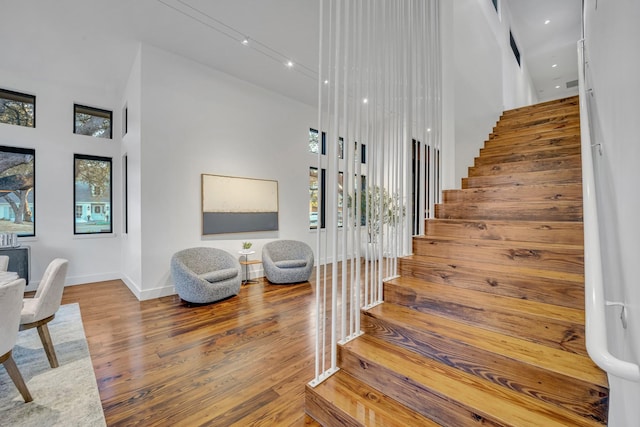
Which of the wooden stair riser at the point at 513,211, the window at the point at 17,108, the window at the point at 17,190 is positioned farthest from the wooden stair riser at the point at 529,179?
the window at the point at 17,108

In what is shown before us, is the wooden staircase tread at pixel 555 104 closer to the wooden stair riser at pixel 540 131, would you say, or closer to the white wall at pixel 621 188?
the wooden stair riser at pixel 540 131

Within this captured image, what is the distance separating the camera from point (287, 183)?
19.4 ft

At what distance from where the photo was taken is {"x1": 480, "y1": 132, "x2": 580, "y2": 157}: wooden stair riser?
127 inches

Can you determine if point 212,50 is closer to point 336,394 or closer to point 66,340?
point 66,340

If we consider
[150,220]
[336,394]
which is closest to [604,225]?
[336,394]

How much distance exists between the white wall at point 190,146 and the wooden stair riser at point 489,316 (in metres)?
3.50

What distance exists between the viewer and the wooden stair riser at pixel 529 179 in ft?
8.63

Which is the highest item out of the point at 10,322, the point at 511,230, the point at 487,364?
the point at 511,230

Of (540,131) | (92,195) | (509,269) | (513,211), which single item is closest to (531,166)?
(513,211)

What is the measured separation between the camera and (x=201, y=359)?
8.01 feet

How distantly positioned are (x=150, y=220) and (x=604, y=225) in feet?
15.6

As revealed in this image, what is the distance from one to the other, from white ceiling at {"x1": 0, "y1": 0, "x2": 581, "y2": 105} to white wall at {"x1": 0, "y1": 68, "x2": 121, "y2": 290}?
23cm

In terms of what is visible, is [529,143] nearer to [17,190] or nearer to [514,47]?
[514,47]

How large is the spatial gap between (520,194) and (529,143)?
1.38 metres
